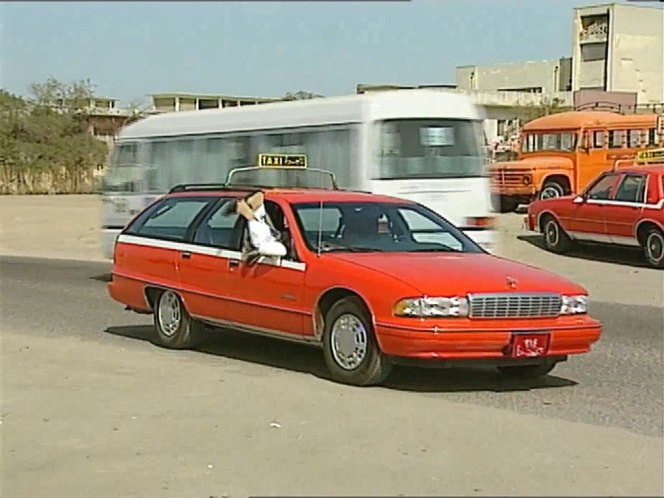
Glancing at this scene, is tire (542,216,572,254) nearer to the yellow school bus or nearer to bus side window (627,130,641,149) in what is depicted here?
the yellow school bus

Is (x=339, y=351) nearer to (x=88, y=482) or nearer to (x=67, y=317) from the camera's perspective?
(x=88, y=482)

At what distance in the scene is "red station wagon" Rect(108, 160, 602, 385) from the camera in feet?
29.8

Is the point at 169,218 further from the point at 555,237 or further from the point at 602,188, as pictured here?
the point at 555,237

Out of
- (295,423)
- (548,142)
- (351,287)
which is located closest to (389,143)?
(351,287)

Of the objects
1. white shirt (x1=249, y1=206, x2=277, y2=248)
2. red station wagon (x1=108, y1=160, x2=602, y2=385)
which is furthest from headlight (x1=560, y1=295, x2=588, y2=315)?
white shirt (x1=249, y1=206, x2=277, y2=248)

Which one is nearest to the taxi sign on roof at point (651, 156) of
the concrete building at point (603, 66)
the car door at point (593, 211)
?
the car door at point (593, 211)

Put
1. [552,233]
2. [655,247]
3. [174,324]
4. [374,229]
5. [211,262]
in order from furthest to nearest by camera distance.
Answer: [552,233], [655,247], [174,324], [211,262], [374,229]

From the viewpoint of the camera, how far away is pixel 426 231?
10.9m

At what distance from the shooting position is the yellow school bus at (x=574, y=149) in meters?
29.7

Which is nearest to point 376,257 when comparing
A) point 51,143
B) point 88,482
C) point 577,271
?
point 88,482

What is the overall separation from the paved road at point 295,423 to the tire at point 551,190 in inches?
707

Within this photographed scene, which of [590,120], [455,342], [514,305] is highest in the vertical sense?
[590,120]

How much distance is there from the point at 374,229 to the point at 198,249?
1689mm

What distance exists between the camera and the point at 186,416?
8.45 metres
